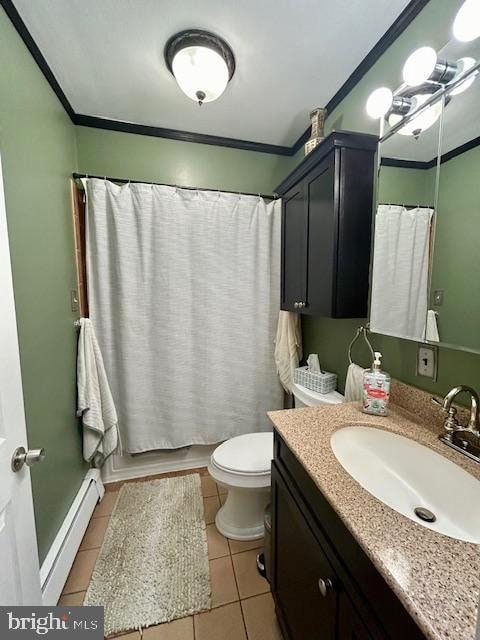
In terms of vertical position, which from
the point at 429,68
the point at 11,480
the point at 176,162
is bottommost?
the point at 11,480

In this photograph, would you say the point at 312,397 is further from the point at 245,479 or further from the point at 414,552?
the point at 414,552

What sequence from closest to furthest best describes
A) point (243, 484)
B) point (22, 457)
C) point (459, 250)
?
point (22, 457) < point (459, 250) < point (243, 484)

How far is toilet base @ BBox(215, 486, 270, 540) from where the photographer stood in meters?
1.46

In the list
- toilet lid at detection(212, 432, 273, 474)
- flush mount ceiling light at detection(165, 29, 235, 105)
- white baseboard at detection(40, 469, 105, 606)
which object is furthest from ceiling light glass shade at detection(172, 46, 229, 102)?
white baseboard at detection(40, 469, 105, 606)

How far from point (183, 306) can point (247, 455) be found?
1039mm

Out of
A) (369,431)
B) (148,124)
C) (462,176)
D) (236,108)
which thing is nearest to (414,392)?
(369,431)

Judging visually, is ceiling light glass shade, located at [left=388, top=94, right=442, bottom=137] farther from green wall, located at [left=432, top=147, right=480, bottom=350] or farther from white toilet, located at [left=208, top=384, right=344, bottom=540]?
white toilet, located at [left=208, top=384, right=344, bottom=540]

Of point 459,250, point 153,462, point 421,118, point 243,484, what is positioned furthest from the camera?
point 153,462

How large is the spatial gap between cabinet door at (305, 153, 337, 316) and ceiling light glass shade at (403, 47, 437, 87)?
1.11 feet

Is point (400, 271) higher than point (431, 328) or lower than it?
higher

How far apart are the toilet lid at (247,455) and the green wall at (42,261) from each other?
2.62 ft

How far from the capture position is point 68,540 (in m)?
1.28

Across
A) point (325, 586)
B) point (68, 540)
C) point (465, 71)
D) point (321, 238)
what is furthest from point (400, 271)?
point (68, 540)

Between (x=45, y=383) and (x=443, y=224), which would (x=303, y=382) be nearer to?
(x=443, y=224)
